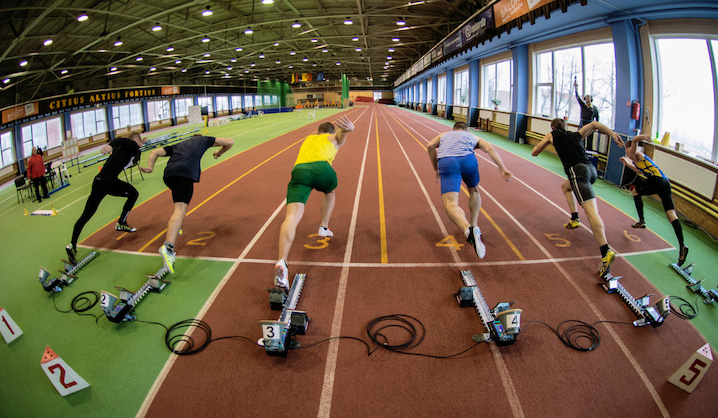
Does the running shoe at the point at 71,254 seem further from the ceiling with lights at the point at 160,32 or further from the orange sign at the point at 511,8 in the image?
the orange sign at the point at 511,8

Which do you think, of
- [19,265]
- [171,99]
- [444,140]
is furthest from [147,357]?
[171,99]

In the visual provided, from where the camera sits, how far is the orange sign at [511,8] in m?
9.79

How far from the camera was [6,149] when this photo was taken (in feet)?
55.4

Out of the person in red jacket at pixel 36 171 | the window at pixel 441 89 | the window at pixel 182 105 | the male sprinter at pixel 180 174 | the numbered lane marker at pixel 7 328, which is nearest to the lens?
the numbered lane marker at pixel 7 328

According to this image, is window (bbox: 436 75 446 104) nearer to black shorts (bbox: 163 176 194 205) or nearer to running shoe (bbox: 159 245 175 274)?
black shorts (bbox: 163 176 194 205)

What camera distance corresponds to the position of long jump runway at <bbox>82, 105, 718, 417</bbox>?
274cm

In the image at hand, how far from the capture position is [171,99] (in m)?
38.0

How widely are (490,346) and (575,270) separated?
7.32ft

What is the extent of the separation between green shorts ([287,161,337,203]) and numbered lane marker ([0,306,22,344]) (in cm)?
317

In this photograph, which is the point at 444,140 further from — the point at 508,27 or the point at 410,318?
the point at 508,27

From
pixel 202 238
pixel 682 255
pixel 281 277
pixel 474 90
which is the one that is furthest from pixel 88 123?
pixel 682 255

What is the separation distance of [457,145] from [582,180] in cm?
201

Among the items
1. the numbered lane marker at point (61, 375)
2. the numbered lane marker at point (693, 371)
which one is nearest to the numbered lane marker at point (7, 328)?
the numbered lane marker at point (61, 375)

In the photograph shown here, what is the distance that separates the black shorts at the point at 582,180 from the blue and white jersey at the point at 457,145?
1.65 metres
